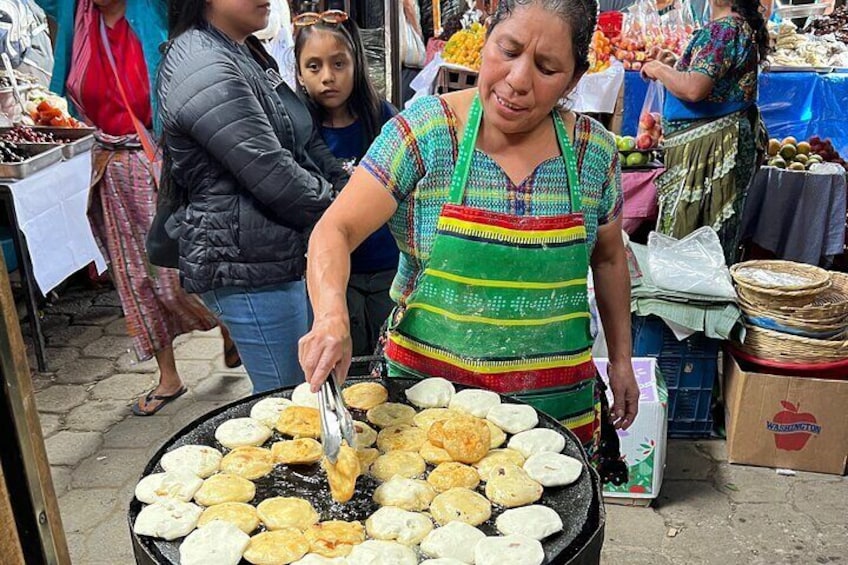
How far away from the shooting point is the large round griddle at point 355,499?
4.07ft

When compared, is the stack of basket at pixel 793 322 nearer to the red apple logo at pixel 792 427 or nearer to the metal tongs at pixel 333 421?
the red apple logo at pixel 792 427

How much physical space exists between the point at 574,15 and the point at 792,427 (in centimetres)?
258

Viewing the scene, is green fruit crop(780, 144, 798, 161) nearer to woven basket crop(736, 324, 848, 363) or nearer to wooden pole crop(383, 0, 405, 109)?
woven basket crop(736, 324, 848, 363)

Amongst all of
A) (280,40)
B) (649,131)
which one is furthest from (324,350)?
(280,40)

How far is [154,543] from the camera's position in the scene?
4.09 feet

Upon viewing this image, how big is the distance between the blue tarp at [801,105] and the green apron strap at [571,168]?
179 inches

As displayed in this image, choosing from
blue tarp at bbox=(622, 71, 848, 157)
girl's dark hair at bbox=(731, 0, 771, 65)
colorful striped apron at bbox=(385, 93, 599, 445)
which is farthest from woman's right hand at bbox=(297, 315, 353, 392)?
blue tarp at bbox=(622, 71, 848, 157)

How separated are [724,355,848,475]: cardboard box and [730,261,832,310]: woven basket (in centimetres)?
33


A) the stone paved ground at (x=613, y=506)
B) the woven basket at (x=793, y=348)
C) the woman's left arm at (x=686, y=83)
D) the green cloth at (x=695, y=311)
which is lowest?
the stone paved ground at (x=613, y=506)

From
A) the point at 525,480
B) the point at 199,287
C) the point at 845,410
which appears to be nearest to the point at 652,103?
the point at 845,410

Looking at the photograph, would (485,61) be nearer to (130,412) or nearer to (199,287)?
(199,287)

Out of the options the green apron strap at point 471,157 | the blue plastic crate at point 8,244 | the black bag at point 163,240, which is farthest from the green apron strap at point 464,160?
the blue plastic crate at point 8,244

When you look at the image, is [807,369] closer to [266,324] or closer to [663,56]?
[266,324]

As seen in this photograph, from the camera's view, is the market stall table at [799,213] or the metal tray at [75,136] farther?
the market stall table at [799,213]
